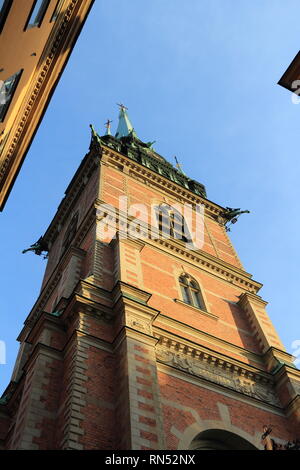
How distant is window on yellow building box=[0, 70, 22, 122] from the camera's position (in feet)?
40.0

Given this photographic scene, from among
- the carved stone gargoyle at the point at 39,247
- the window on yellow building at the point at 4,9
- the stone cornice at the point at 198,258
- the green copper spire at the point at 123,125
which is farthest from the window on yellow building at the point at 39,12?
the green copper spire at the point at 123,125

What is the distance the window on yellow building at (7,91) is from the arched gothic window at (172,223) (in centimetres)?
1149

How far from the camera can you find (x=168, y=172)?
33719mm

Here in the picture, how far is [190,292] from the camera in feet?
62.4

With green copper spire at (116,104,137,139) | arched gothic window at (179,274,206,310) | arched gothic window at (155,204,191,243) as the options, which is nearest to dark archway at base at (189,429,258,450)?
arched gothic window at (179,274,206,310)

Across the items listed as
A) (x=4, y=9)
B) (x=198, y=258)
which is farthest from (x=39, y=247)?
(x=4, y=9)

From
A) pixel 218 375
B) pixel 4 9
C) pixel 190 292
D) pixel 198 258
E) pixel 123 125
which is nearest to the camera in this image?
pixel 4 9

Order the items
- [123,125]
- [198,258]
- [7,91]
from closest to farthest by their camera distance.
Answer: [7,91]
[198,258]
[123,125]

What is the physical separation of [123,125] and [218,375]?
128ft

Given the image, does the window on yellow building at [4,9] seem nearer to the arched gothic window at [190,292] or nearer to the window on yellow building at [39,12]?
the window on yellow building at [39,12]

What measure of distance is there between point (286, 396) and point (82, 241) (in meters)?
10.6

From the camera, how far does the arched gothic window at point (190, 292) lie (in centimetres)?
1853

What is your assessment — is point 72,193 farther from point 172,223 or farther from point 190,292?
point 190,292
